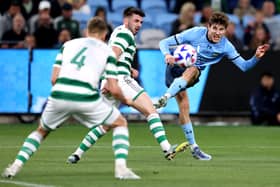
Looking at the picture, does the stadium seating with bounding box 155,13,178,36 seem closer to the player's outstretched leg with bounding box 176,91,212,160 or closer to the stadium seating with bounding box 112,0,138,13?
the stadium seating with bounding box 112,0,138,13

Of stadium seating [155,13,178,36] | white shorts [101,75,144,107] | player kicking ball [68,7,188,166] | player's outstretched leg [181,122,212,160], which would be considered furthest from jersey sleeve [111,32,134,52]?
stadium seating [155,13,178,36]

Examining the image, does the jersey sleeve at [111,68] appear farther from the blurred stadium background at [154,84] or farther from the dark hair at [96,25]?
the blurred stadium background at [154,84]

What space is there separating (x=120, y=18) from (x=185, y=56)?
11.1 m

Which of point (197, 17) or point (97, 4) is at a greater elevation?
point (97, 4)

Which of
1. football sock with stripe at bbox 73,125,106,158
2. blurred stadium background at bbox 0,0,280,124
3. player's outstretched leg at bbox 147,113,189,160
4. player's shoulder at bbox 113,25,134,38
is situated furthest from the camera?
blurred stadium background at bbox 0,0,280,124

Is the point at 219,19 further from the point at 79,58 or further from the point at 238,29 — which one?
the point at 238,29

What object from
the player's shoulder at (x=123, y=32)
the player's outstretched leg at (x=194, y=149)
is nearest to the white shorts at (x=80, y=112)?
the player's shoulder at (x=123, y=32)

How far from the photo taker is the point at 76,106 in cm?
1194

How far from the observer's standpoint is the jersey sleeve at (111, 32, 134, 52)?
13.8 meters

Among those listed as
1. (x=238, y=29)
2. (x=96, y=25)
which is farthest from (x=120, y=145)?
(x=238, y=29)

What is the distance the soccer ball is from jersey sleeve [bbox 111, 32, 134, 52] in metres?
1.35

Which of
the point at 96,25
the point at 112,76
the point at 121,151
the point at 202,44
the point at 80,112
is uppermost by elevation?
the point at 96,25

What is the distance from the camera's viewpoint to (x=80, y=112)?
39.4 feet

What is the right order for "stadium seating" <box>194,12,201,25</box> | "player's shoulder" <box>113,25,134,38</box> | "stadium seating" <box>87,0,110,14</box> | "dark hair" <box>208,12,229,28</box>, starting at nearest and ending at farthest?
"player's shoulder" <box>113,25,134,38</box>, "dark hair" <box>208,12,229,28</box>, "stadium seating" <box>194,12,201,25</box>, "stadium seating" <box>87,0,110,14</box>
